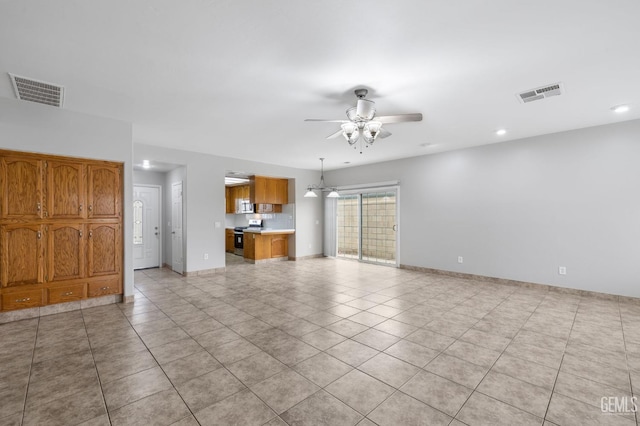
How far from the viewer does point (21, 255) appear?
3.71 metres

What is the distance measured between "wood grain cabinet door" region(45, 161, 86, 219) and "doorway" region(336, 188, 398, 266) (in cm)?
617

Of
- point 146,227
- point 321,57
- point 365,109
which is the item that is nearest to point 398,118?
point 365,109

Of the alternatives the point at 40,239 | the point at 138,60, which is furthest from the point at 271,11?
the point at 40,239

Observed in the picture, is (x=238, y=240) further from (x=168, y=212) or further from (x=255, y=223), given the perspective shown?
(x=168, y=212)

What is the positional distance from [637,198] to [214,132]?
6816mm

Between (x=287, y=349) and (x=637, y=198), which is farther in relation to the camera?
(x=637, y=198)

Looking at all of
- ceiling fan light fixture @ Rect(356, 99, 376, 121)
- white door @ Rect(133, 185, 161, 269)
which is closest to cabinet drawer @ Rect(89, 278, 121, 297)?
white door @ Rect(133, 185, 161, 269)

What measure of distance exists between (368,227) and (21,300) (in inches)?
272

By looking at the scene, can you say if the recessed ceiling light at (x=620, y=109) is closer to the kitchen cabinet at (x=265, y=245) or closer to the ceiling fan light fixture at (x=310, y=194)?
the ceiling fan light fixture at (x=310, y=194)

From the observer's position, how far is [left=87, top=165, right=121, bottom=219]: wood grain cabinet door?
Answer: 419cm

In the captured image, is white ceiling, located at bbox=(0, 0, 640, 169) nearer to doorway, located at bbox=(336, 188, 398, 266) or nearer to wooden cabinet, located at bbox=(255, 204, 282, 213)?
doorway, located at bbox=(336, 188, 398, 266)

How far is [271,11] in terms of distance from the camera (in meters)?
2.01

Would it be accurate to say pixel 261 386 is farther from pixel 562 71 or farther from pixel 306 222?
pixel 306 222

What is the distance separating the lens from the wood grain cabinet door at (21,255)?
11.8ft
